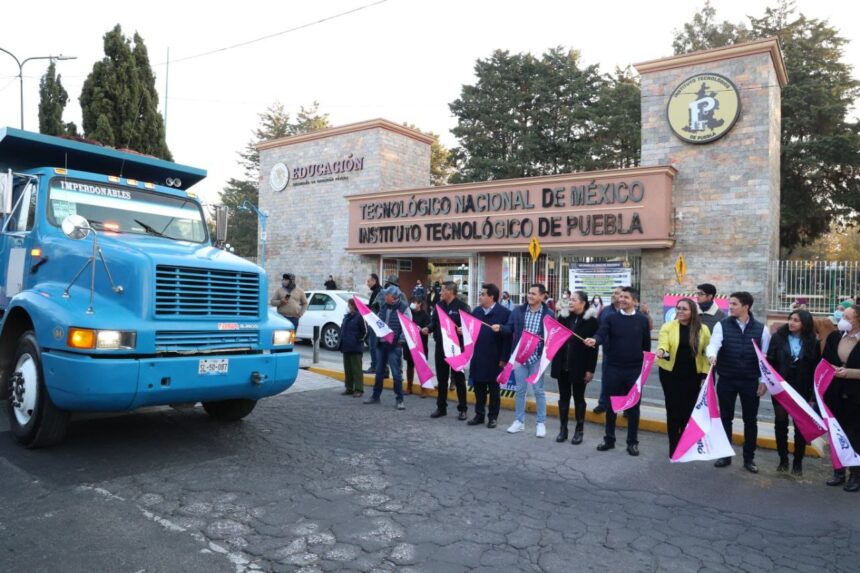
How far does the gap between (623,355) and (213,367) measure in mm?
4196

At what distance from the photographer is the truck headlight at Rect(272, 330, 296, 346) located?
20.3 ft

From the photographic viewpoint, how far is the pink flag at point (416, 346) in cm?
898

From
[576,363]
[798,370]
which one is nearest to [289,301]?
[576,363]

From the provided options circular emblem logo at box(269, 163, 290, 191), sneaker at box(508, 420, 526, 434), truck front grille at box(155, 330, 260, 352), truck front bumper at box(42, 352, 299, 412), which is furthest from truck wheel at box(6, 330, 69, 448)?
circular emblem logo at box(269, 163, 290, 191)

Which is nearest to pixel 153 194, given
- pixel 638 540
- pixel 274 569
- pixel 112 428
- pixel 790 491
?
pixel 112 428

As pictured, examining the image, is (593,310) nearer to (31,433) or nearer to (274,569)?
(274,569)

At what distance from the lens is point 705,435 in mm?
5797

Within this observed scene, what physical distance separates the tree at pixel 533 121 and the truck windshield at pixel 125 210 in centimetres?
2978

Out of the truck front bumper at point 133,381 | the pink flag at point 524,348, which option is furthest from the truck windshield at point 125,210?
the pink flag at point 524,348

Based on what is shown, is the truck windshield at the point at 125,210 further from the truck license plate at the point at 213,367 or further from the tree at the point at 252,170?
the tree at the point at 252,170

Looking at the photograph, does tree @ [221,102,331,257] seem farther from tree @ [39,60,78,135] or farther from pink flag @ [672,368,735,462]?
pink flag @ [672,368,735,462]

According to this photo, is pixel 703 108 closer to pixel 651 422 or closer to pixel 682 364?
pixel 651 422

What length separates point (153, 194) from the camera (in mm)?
7195

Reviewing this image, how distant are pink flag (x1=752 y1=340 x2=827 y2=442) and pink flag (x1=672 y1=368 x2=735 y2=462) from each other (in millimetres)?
503
